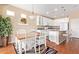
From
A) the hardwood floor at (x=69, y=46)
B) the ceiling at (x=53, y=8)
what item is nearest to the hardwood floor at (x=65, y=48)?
the hardwood floor at (x=69, y=46)

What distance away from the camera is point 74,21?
2242mm

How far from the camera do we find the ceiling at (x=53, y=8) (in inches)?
88.7

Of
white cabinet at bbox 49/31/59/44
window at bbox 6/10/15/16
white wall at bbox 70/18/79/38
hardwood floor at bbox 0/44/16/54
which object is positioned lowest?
hardwood floor at bbox 0/44/16/54

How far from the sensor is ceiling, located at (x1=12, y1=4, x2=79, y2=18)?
88.7 inches

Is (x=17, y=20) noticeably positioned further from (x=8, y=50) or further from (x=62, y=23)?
(x=62, y=23)

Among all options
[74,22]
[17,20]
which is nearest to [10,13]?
[17,20]

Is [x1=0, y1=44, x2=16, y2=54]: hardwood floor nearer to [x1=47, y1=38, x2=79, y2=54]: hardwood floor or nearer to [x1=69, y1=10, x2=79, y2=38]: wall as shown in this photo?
[x1=47, y1=38, x2=79, y2=54]: hardwood floor

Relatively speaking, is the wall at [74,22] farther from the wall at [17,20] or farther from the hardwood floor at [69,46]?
the wall at [17,20]

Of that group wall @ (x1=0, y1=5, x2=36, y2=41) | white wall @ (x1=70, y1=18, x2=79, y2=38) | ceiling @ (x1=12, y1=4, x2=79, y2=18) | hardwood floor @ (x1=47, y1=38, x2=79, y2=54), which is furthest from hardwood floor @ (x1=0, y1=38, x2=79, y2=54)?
ceiling @ (x1=12, y1=4, x2=79, y2=18)

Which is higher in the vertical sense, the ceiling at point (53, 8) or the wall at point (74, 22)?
the ceiling at point (53, 8)

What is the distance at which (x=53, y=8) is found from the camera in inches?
89.4
